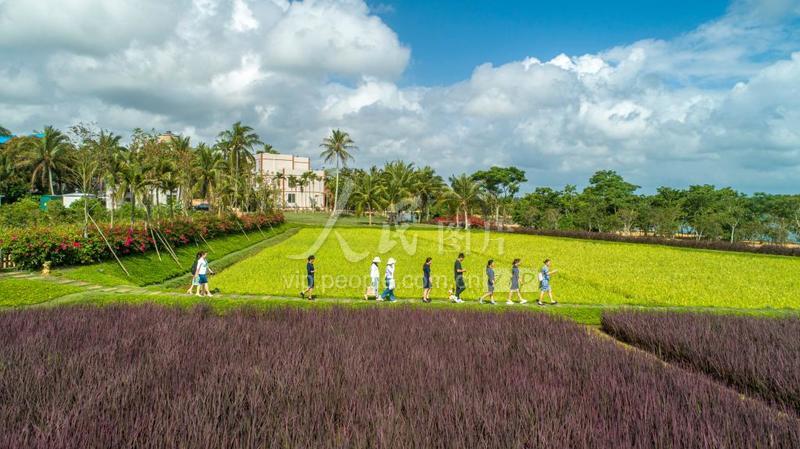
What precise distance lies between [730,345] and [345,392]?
6.20 meters

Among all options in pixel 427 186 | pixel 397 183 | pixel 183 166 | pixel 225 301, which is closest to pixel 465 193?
pixel 397 183

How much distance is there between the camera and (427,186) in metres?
65.5

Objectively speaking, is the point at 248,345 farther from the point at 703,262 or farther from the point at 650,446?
the point at 703,262

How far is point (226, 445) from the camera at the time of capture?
299 cm

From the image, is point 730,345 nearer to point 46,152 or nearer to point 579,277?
point 579,277

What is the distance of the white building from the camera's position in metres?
79.4

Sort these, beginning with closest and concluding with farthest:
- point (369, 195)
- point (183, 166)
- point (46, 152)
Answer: point (183, 166)
point (46, 152)
point (369, 195)

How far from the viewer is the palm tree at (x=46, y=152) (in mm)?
47938

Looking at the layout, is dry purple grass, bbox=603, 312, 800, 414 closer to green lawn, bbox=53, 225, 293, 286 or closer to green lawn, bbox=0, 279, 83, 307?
green lawn, bbox=0, 279, 83, 307

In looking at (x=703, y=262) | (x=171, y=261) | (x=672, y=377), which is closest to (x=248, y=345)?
(x=672, y=377)

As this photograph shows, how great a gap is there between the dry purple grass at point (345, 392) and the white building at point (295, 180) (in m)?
72.0

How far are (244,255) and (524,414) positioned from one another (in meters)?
21.2

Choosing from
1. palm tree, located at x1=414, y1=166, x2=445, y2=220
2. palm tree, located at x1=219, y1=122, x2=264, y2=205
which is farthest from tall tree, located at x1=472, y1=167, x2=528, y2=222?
palm tree, located at x1=219, y1=122, x2=264, y2=205

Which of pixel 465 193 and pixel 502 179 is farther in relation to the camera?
pixel 502 179
